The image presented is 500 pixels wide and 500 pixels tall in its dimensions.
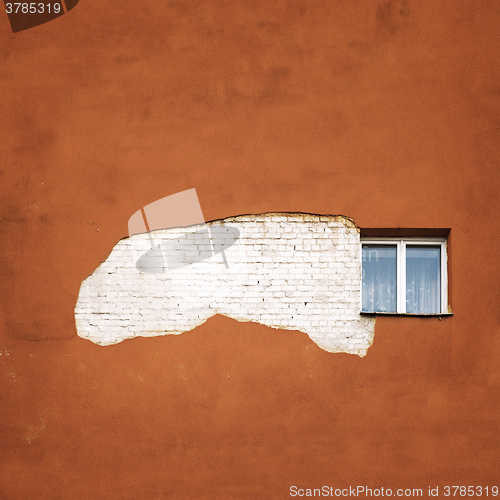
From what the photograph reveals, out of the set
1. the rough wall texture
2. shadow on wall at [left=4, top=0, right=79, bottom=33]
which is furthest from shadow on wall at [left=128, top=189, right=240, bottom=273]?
shadow on wall at [left=4, top=0, right=79, bottom=33]

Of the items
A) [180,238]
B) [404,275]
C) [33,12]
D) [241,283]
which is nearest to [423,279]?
[404,275]

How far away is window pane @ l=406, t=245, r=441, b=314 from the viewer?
3918 mm

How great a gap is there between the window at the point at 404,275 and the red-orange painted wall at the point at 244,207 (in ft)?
0.72

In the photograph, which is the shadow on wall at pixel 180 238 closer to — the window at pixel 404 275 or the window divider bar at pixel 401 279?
the window at pixel 404 275

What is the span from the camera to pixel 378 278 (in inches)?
156

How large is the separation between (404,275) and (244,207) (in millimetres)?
1458

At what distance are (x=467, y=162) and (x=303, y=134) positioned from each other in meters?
1.35

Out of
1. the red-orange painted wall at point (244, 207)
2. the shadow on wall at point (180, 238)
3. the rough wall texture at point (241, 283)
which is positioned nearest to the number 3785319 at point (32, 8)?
the red-orange painted wall at point (244, 207)

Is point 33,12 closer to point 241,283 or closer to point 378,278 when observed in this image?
point 241,283

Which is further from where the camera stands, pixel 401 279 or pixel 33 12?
pixel 33 12

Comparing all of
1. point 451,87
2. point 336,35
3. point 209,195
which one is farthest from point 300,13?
point 209,195

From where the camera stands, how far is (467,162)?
12.6 ft

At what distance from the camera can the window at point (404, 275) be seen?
12.8 feet

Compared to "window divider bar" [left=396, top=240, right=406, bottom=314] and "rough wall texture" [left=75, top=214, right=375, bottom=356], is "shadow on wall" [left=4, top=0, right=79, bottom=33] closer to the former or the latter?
"rough wall texture" [left=75, top=214, right=375, bottom=356]
